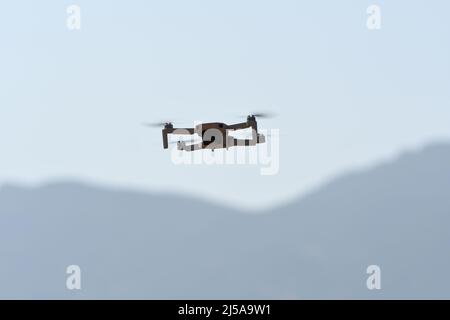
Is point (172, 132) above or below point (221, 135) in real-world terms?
above

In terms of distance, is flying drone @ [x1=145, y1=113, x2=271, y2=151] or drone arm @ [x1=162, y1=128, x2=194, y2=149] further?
drone arm @ [x1=162, y1=128, x2=194, y2=149]

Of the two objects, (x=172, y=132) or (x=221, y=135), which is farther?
(x=172, y=132)

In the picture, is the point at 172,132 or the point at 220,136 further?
the point at 172,132

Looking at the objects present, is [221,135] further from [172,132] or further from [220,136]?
[172,132]

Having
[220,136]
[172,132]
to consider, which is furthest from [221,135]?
[172,132]

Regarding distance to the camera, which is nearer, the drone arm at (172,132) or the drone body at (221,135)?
the drone body at (221,135)

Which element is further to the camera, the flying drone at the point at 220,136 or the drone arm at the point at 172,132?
the drone arm at the point at 172,132
